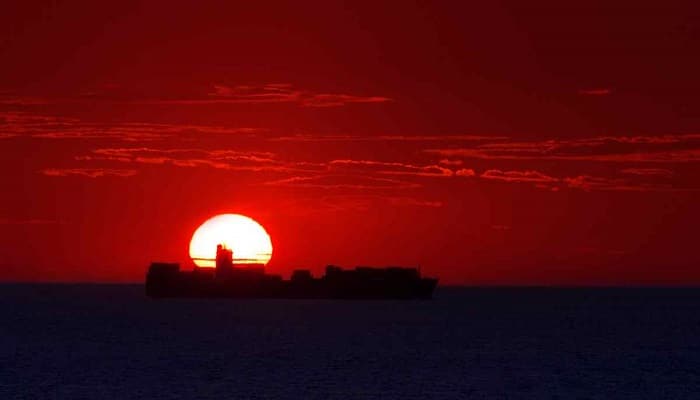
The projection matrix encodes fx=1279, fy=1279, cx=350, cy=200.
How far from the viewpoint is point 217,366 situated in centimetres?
8744

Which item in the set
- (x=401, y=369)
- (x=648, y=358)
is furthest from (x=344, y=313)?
(x=401, y=369)

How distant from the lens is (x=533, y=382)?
3110 inches

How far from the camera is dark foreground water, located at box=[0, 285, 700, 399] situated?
7344 cm

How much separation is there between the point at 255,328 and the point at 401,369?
55.3 m

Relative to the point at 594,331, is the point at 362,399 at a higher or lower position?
lower

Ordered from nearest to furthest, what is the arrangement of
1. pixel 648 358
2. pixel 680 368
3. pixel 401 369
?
1. pixel 401 369
2. pixel 680 368
3. pixel 648 358

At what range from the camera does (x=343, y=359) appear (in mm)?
94500

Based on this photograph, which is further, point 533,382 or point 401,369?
point 401,369

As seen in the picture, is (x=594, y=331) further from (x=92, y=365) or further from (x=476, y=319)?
(x=92, y=365)

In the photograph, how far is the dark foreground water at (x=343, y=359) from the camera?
73.4 meters

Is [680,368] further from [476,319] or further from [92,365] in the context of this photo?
[476,319]

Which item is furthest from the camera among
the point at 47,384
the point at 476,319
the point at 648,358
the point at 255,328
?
the point at 476,319

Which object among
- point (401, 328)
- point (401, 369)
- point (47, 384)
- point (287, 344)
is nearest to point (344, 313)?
point (401, 328)

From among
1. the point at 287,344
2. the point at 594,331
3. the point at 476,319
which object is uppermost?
the point at 476,319
